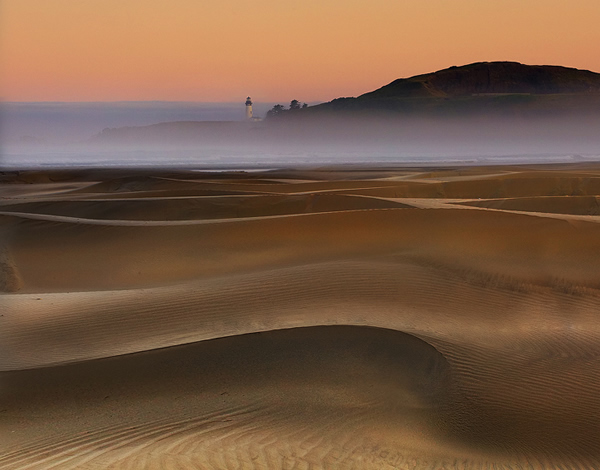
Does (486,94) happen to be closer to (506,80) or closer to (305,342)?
(506,80)

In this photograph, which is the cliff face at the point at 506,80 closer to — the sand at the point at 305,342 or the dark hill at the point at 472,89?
the dark hill at the point at 472,89

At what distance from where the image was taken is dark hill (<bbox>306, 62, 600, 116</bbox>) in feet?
383

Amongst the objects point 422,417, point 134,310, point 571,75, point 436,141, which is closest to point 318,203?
point 134,310

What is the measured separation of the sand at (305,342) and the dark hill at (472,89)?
4245 inches

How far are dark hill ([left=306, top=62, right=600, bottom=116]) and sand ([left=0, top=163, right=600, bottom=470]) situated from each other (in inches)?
4245

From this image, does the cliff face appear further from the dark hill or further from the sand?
the sand

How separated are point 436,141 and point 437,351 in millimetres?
107564

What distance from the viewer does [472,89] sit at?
150875mm

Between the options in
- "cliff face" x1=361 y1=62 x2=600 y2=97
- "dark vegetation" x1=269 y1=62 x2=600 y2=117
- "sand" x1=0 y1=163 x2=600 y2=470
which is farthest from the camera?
"cliff face" x1=361 y1=62 x2=600 y2=97

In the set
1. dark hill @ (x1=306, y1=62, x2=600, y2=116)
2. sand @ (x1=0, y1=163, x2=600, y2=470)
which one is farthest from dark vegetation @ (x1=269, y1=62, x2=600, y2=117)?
sand @ (x1=0, y1=163, x2=600, y2=470)

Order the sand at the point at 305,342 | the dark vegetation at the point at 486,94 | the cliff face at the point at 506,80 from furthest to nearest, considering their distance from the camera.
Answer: the cliff face at the point at 506,80
the dark vegetation at the point at 486,94
the sand at the point at 305,342

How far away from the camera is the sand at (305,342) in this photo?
4062mm

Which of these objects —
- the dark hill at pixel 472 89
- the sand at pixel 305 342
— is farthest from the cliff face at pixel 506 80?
the sand at pixel 305 342

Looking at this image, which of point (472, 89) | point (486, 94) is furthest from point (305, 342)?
point (472, 89)
